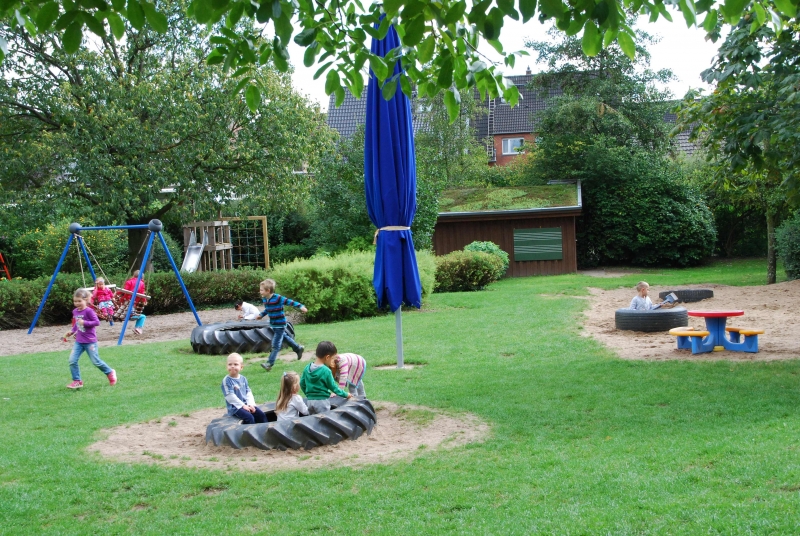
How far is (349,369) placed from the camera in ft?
24.8

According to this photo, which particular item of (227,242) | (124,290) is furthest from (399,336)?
(227,242)

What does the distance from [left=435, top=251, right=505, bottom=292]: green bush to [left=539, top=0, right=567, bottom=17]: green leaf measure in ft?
59.0

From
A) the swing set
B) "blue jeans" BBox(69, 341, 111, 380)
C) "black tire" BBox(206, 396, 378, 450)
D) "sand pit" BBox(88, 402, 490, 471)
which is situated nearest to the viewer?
Result: "sand pit" BBox(88, 402, 490, 471)

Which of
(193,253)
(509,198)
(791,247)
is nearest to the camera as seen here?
(791,247)

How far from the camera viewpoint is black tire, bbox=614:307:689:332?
12273 millimetres

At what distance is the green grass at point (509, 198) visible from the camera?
90.9ft

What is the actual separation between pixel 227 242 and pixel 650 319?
2031 cm

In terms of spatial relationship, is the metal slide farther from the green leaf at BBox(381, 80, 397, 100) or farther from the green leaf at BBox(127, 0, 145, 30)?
the green leaf at BBox(127, 0, 145, 30)

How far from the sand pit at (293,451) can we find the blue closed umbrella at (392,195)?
220 cm

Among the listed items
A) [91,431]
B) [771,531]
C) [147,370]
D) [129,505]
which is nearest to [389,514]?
[129,505]

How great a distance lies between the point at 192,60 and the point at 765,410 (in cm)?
1770

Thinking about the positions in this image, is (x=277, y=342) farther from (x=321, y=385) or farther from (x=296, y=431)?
(x=296, y=431)

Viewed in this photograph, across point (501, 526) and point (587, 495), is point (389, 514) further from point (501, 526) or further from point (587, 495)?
point (587, 495)

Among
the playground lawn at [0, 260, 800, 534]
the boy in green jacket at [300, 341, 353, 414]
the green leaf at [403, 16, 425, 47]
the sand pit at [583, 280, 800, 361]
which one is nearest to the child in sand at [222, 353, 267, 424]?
the boy in green jacket at [300, 341, 353, 414]
